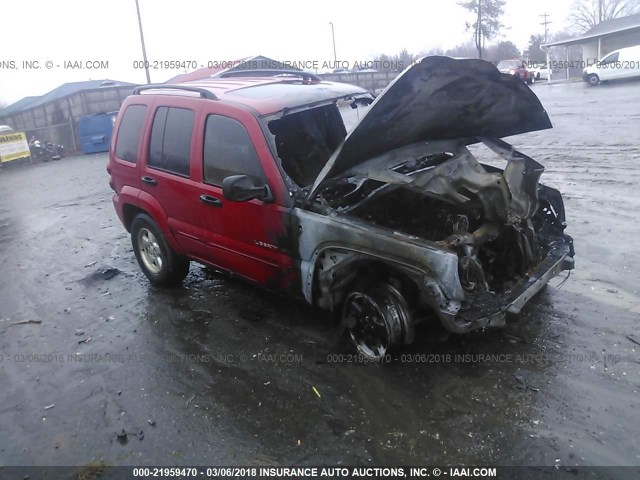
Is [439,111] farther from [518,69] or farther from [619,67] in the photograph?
[518,69]

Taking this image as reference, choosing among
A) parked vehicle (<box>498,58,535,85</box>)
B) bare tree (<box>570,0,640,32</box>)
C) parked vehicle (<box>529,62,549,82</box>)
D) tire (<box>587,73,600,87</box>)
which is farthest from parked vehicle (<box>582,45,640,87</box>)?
bare tree (<box>570,0,640,32</box>)

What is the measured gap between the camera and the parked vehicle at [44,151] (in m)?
22.4

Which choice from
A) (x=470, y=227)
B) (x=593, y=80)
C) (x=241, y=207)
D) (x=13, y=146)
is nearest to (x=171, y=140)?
(x=241, y=207)

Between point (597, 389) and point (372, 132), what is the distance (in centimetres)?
229

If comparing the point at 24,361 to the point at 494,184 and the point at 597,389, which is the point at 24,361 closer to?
the point at 494,184

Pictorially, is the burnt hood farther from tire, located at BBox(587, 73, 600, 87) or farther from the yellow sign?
tire, located at BBox(587, 73, 600, 87)

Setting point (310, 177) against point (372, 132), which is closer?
point (372, 132)

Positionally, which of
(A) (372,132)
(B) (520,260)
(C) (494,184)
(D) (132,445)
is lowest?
(D) (132,445)

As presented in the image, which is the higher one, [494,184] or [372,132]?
[372,132]

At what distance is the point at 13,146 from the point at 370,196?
2144 centimetres

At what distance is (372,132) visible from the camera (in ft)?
12.2

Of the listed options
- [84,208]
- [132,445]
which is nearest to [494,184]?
[132,445]

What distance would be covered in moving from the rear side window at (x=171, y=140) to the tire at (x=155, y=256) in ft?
2.44

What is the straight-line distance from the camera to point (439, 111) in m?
4.11
